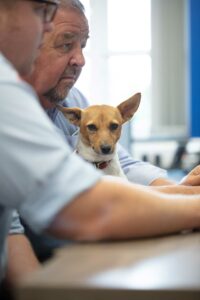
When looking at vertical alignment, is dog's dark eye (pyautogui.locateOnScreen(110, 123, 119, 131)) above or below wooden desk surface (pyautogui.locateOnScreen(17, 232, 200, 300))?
below

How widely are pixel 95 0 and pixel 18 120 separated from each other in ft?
12.0

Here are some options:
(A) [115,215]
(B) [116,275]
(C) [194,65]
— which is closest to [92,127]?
(A) [115,215]

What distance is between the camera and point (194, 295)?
0.48 meters

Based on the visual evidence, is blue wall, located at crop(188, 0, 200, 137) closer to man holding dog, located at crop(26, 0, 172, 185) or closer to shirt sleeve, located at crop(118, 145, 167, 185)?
shirt sleeve, located at crop(118, 145, 167, 185)

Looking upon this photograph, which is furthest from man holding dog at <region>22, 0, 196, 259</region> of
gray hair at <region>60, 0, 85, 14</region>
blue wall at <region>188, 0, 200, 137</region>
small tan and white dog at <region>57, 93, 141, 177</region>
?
blue wall at <region>188, 0, 200, 137</region>

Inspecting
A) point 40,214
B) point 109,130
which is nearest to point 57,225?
point 40,214

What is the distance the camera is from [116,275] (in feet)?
1.67

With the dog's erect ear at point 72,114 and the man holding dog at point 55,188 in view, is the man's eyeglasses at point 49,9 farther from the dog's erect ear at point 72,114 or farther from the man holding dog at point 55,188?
the dog's erect ear at point 72,114

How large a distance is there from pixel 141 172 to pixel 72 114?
37cm

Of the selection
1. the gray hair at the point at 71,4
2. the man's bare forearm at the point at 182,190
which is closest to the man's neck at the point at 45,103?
the gray hair at the point at 71,4

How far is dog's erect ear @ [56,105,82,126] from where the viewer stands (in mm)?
1748

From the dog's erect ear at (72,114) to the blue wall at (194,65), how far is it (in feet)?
6.62

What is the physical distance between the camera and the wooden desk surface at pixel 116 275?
0.48 meters

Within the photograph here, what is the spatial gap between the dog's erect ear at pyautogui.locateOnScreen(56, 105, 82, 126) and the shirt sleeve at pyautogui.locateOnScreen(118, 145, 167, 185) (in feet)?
0.80
